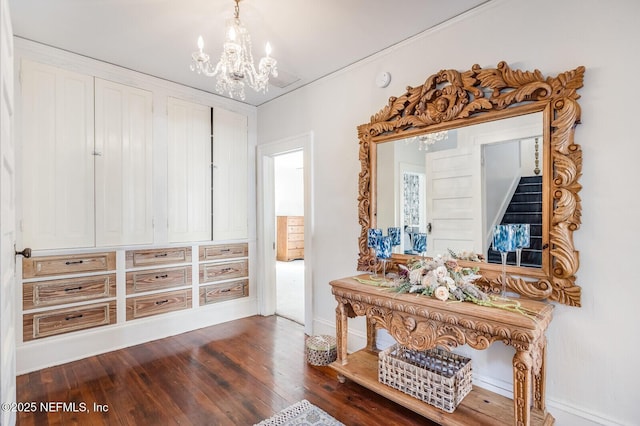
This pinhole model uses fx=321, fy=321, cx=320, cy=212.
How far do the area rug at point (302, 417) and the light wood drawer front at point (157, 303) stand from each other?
1934 millimetres

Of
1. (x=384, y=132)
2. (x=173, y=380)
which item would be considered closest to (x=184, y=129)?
(x=384, y=132)

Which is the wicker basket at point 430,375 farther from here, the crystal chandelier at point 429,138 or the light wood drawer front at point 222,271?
the light wood drawer front at point 222,271

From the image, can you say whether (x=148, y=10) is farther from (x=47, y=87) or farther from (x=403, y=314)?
(x=403, y=314)

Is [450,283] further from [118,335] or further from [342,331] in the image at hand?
[118,335]

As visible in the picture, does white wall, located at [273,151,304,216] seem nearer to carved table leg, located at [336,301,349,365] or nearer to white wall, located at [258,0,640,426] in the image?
carved table leg, located at [336,301,349,365]

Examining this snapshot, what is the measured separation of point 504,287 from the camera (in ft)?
6.44

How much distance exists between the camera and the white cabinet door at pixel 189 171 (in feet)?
11.3

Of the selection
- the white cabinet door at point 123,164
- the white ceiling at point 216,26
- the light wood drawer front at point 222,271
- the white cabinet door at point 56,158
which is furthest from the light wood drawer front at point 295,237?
the white ceiling at point 216,26

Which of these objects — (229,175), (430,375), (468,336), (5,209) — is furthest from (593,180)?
(229,175)

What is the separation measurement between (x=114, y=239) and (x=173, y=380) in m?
1.45

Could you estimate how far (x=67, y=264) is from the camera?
9.20 ft

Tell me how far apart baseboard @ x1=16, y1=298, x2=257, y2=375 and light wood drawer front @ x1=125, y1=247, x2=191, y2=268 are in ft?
1.84

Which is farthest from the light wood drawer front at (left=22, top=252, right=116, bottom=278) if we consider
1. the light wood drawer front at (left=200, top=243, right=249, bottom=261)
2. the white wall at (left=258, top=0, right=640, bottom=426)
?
the white wall at (left=258, top=0, right=640, bottom=426)

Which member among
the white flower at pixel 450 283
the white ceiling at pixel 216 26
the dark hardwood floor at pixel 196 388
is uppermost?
the white ceiling at pixel 216 26
